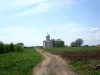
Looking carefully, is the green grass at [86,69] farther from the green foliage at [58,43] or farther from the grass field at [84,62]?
the green foliage at [58,43]

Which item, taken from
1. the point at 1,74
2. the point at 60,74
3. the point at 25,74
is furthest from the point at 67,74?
the point at 1,74

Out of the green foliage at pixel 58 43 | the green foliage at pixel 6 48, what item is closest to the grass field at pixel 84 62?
the green foliage at pixel 6 48

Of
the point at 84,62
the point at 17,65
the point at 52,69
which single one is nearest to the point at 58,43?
the point at 84,62

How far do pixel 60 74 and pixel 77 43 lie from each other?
7318 inches

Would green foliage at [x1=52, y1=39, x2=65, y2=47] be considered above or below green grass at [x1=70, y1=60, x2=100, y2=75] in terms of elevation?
above

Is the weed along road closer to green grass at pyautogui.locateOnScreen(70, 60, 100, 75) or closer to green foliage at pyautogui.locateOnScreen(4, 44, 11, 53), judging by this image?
green grass at pyautogui.locateOnScreen(70, 60, 100, 75)

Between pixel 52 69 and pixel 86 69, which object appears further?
pixel 52 69

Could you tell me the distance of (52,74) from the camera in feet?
44.0

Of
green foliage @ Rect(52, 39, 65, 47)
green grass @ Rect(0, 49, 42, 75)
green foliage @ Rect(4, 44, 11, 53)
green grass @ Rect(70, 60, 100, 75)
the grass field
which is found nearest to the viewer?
green grass @ Rect(70, 60, 100, 75)

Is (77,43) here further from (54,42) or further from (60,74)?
(60,74)

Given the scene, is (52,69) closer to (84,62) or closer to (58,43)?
(84,62)

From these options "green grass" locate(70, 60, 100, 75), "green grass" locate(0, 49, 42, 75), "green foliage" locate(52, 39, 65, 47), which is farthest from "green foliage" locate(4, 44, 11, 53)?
"green foliage" locate(52, 39, 65, 47)

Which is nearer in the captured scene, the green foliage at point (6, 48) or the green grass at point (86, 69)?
the green grass at point (86, 69)

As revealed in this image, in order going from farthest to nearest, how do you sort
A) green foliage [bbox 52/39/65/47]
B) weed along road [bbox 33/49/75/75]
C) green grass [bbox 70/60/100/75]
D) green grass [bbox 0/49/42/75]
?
green foliage [bbox 52/39/65/47]
green grass [bbox 0/49/42/75]
weed along road [bbox 33/49/75/75]
green grass [bbox 70/60/100/75]
